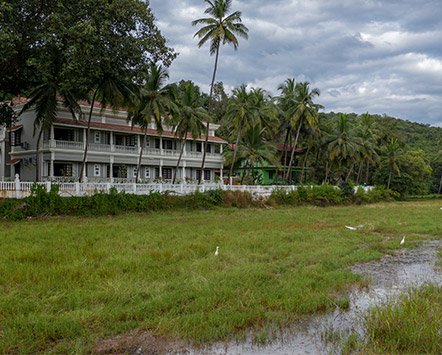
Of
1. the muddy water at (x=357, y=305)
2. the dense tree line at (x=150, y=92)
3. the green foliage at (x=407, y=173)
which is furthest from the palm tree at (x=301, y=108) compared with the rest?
the muddy water at (x=357, y=305)

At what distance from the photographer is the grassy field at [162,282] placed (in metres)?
5.85

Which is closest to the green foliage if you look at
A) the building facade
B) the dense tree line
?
the dense tree line

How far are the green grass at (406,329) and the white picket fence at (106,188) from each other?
18.3 metres

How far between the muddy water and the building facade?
2337 cm

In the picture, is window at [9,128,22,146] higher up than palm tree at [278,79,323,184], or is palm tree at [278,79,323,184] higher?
palm tree at [278,79,323,184]

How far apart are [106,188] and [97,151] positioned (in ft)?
40.6

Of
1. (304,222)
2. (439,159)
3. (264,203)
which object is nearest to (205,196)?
(264,203)

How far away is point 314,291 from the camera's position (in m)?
7.77

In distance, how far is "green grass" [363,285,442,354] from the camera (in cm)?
521

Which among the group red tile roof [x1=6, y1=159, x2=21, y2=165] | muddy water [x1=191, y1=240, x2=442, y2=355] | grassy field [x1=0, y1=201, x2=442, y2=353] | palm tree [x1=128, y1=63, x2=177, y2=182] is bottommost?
muddy water [x1=191, y1=240, x2=442, y2=355]

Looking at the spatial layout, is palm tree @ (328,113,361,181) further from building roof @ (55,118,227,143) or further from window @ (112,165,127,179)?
window @ (112,165,127,179)

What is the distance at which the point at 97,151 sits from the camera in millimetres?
34562

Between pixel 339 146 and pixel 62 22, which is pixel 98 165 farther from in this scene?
pixel 339 146

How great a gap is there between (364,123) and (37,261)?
5166cm
